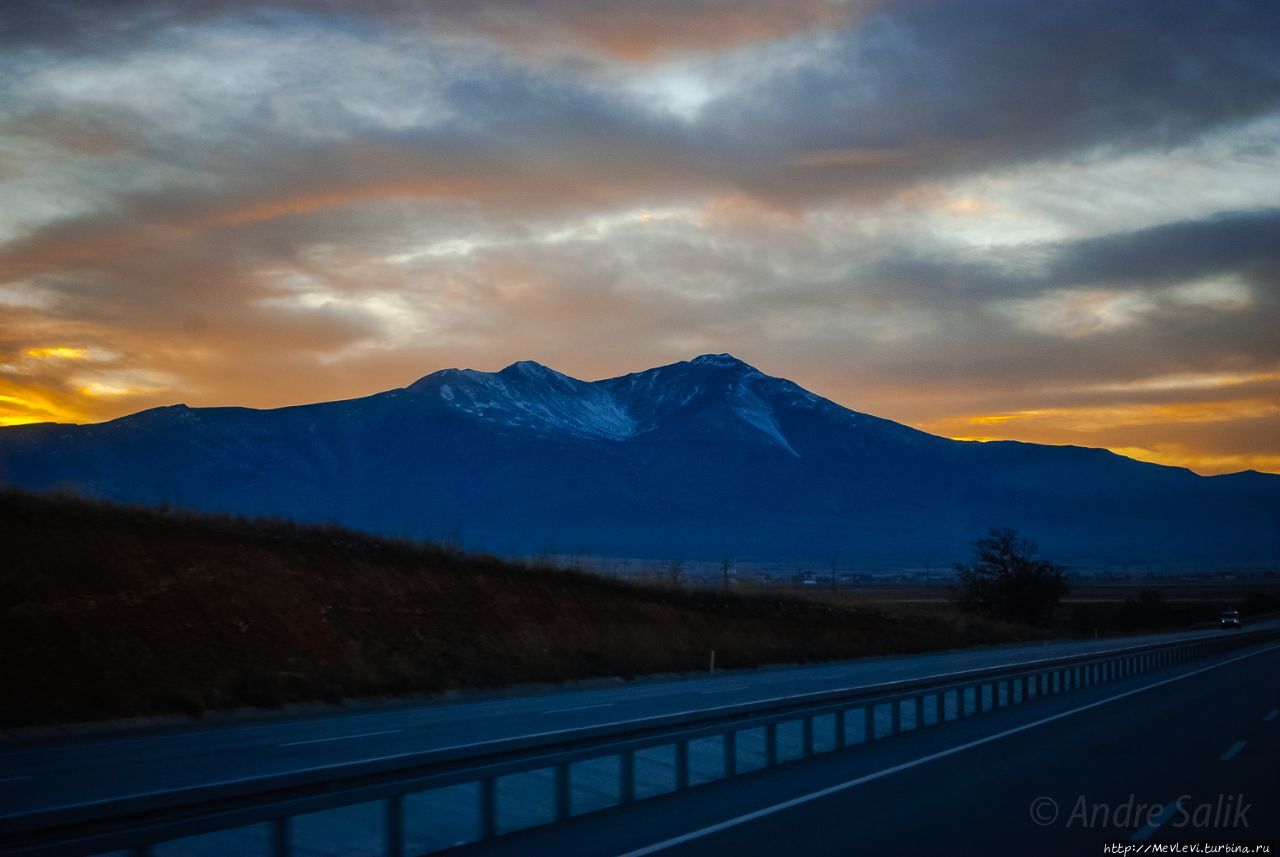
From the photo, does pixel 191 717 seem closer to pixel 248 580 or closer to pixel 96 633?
pixel 96 633

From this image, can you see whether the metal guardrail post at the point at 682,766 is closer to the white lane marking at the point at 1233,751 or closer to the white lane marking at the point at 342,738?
the white lane marking at the point at 1233,751

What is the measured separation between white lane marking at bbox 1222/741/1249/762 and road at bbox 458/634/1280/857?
5cm

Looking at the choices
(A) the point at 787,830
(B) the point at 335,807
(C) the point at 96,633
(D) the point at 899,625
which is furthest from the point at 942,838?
(D) the point at 899,625

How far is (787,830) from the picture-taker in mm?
11516

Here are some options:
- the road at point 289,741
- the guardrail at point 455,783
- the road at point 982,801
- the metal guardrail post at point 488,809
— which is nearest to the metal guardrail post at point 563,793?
the guardrail at point 455,783

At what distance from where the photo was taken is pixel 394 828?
9977 millimetres

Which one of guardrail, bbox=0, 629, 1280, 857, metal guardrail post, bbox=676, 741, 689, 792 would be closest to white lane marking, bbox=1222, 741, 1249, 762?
guardrail, bbox=0, 629, 1280, 857

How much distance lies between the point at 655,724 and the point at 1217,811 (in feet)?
17.7

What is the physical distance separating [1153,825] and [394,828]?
657 cm

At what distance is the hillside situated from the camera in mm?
28609

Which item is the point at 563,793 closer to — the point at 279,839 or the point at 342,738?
the point at 279,839

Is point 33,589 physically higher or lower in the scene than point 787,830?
higher

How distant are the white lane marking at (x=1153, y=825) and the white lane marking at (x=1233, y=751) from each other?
4.23 metres

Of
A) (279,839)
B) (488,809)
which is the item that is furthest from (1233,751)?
(279,839)
